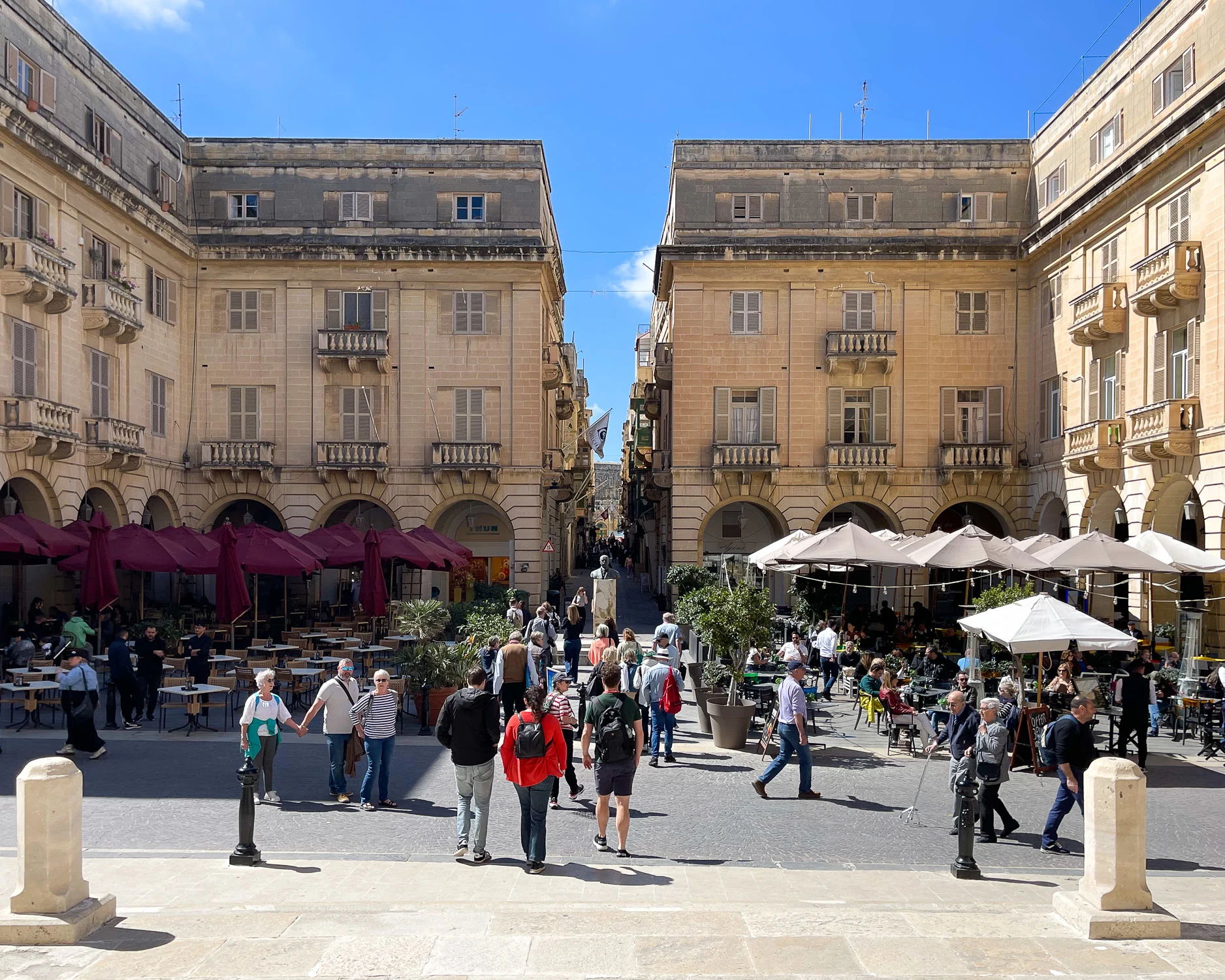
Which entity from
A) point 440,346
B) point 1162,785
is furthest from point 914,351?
point 1162,785

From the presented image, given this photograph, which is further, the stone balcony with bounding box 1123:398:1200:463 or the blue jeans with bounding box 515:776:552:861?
the stone balcony with bounding box 1123:398:1200:463

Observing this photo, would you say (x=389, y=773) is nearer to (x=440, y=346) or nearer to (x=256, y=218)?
(x=440, y=346)

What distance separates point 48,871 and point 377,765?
4.24 metres

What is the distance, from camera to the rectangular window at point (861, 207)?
3469 cm

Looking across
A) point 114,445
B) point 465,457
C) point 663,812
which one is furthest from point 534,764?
point 465,457

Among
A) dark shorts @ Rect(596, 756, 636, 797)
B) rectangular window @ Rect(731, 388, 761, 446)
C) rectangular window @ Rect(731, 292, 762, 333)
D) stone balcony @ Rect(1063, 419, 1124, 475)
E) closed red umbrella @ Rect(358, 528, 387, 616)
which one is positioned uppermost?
rectangular window @ Rect(731, 292, 762, 333)

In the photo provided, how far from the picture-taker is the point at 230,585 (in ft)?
68.1

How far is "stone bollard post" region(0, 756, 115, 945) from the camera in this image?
796 centimetres

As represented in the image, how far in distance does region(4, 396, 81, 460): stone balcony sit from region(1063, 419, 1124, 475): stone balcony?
26.4 m

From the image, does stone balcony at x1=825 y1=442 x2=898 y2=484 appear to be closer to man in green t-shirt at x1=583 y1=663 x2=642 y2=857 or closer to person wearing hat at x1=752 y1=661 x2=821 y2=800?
person wearing hat at x1=752 y1=661 x2=821 y2=800

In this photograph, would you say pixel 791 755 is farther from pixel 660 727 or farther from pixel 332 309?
pixel 332 309

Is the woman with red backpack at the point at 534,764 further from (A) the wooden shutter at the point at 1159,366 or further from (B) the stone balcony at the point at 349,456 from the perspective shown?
(B) the stone balcony at the point at 349,456

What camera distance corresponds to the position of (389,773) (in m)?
14.0

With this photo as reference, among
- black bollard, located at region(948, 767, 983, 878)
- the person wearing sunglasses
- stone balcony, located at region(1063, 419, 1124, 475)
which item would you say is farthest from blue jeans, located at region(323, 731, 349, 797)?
stone balcony, located at region(1063, 419, 1124, 475)
